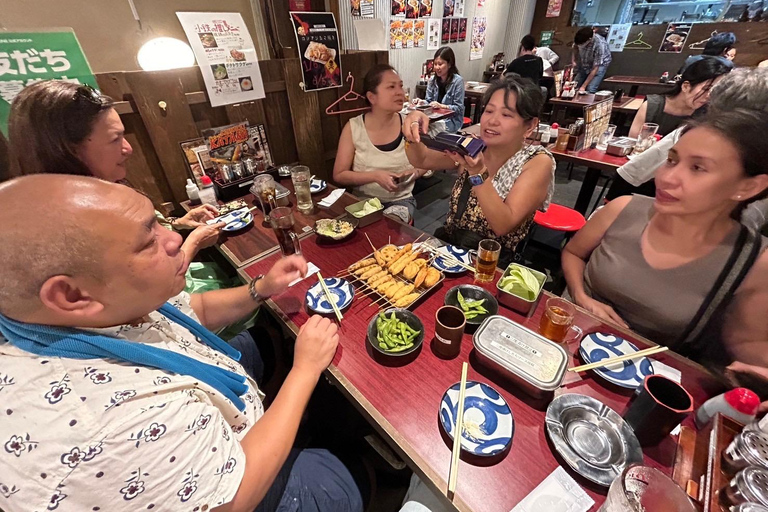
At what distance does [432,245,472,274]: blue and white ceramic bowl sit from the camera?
187 centimetres

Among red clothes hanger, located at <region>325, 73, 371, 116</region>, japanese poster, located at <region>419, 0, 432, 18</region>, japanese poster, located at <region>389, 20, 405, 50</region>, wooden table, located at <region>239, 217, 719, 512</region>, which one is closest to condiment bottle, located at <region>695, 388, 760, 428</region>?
wooden table, located at <region>239, 217, 719, 512</region>

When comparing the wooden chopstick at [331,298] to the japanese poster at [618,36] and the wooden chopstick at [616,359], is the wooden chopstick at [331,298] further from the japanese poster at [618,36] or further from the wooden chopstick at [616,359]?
the japanese poster at [618,36]

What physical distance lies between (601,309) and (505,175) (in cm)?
110

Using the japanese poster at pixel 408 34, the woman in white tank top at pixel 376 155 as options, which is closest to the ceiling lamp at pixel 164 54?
the woman in white tank top at pixel 376 155

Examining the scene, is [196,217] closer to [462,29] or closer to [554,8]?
[462,29]

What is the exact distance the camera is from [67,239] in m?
0.78

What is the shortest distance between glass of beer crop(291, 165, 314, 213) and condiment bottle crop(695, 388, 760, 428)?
254 cm

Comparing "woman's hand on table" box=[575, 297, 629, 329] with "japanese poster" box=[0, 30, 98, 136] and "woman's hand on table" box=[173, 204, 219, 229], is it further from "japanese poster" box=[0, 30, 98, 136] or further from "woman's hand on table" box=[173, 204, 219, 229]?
"japanese poster" box=[0, 30, 98, 136]

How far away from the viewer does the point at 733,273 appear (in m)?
1.49

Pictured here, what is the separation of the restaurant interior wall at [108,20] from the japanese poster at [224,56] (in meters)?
0.94

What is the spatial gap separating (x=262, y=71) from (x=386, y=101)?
127 centimetres

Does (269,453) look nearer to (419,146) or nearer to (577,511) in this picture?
(577,511)

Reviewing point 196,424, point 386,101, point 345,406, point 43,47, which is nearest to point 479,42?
point 386,101

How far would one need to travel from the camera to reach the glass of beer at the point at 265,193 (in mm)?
2562
